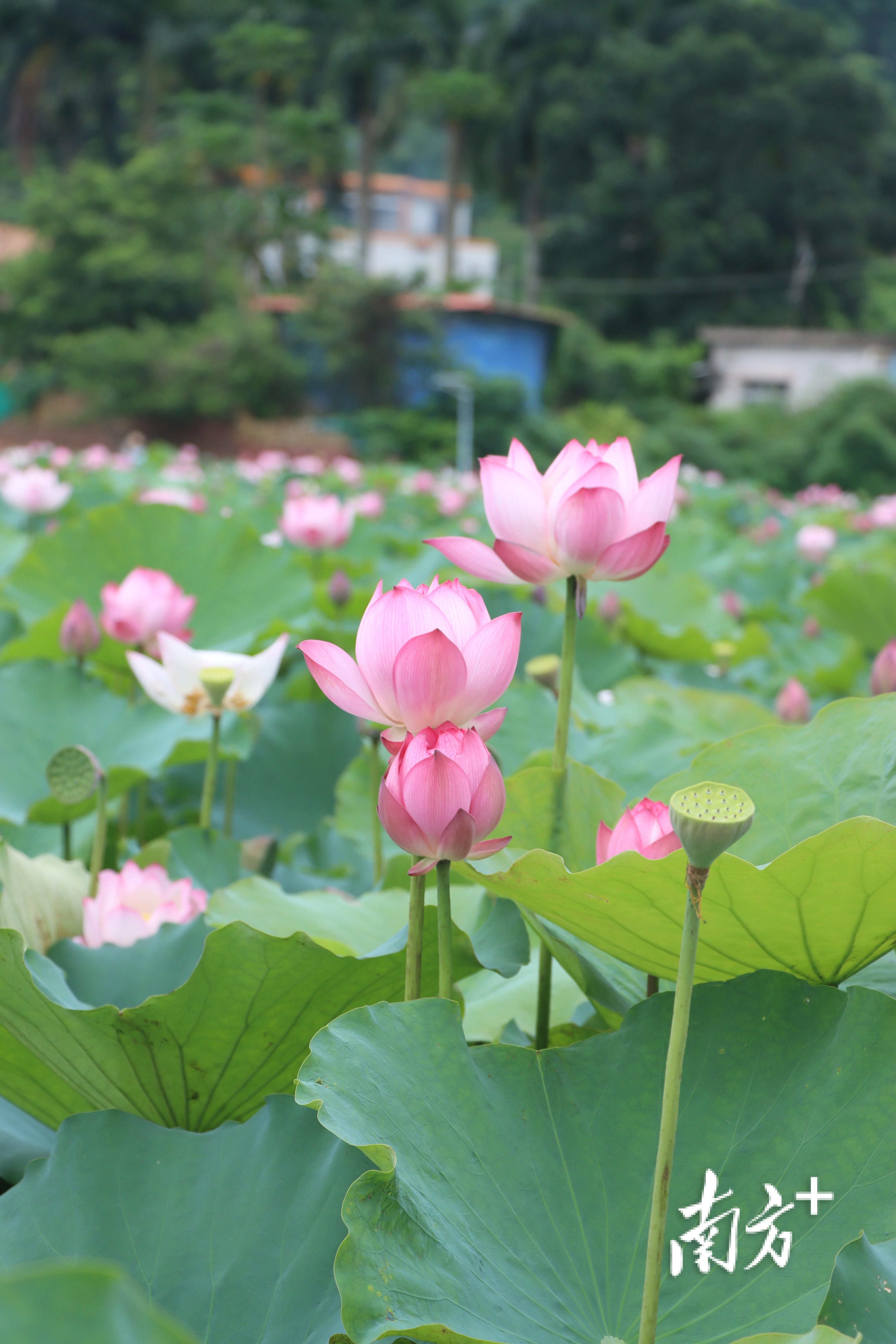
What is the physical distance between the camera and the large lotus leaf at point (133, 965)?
635mm

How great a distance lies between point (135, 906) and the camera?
2.32 ft

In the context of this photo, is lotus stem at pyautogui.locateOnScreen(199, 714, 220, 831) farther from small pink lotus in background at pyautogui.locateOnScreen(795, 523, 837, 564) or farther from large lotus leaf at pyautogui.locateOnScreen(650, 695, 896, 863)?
small pink lotus in background at pyautogui.locateOnScreen(795, 523, 837, 564)

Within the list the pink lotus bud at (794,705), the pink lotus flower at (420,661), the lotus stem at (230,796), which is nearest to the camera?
the pink lotus flower at (420,661)

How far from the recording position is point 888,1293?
1.30ft

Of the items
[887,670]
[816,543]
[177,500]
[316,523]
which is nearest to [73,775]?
[887,670]

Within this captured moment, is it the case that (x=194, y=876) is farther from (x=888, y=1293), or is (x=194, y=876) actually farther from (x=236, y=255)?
(x=236, y=255)

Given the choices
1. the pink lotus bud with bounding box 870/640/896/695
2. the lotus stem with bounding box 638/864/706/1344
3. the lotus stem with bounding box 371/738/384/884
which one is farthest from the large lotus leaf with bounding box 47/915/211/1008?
the pink lotus bud with bounding box 870/640/896/695

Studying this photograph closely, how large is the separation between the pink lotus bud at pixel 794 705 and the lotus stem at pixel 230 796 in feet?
1.99

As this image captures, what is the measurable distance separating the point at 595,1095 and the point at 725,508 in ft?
19.8

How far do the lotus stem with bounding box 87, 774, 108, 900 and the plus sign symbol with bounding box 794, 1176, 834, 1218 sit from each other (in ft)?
1.53

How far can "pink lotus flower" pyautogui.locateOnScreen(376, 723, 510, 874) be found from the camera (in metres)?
0.43

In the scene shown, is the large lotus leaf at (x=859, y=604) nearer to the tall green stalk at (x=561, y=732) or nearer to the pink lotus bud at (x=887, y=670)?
the pink lotus bud at (x=887, y=670)

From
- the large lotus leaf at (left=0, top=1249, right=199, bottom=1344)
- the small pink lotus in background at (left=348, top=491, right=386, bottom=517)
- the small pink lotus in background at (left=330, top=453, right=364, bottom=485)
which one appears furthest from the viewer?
the small pink lotus in background at (left=330, top=453, right=364, bottom=485)

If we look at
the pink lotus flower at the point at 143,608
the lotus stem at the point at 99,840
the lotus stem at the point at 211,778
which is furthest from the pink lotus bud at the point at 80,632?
the lotus stem at the point at 99,840
